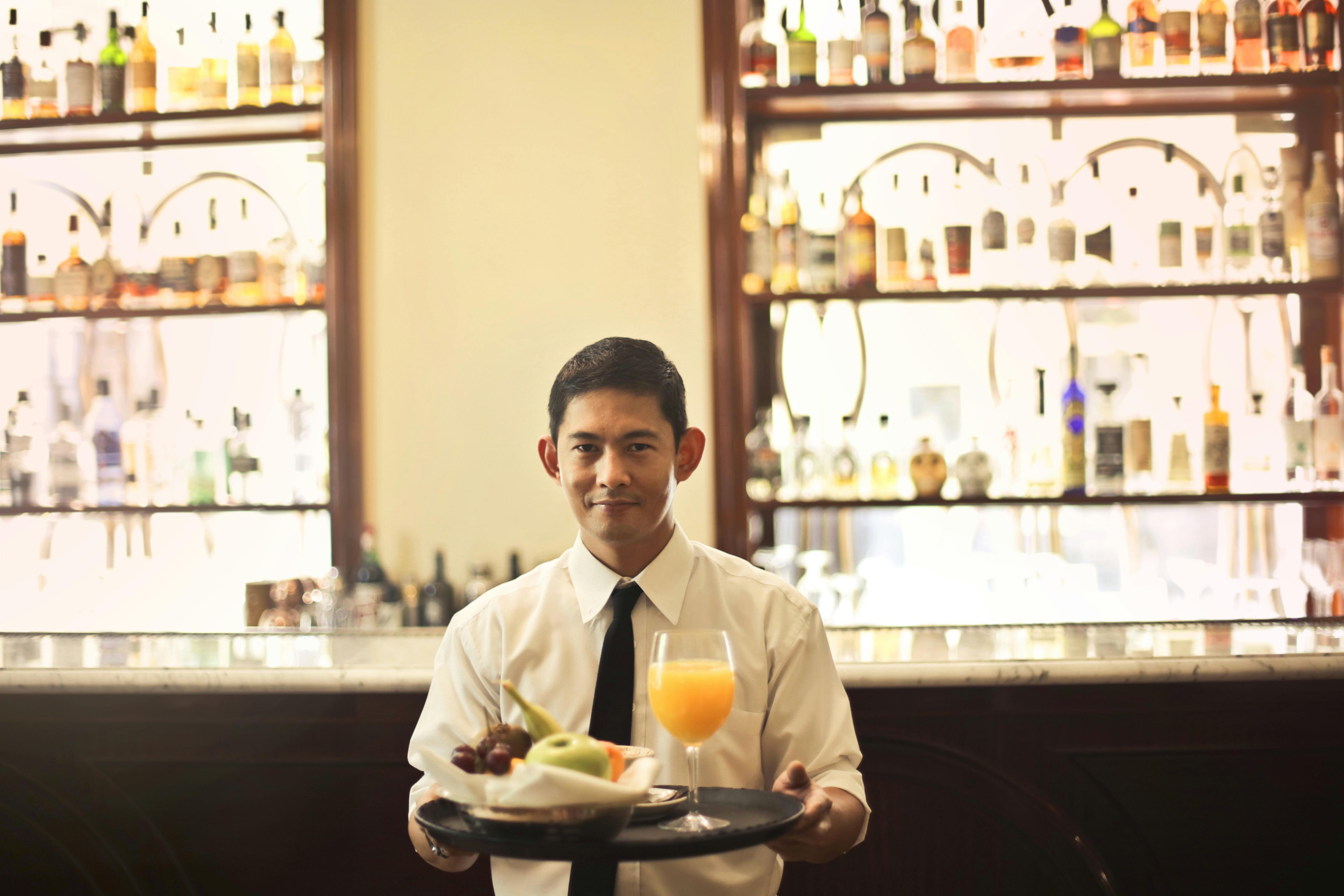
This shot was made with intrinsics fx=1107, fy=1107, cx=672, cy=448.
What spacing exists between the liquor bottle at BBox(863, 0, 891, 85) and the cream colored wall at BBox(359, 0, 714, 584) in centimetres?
44

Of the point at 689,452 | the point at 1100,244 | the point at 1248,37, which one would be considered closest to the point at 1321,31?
the point at 1248,37

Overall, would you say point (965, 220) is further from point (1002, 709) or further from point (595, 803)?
point (595, 803)

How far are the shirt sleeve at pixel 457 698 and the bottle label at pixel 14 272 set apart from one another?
2335mm

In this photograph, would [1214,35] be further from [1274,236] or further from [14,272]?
[14,272]

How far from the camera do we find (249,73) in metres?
2.97

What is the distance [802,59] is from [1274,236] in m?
1.28

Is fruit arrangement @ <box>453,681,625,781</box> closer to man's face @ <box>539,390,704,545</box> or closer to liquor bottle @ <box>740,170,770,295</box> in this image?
man's face @ <box>539,390,704,545</box>

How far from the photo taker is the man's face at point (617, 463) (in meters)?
1.28

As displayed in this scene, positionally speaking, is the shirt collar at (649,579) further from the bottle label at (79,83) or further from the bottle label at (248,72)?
the bottle label at (79,83)

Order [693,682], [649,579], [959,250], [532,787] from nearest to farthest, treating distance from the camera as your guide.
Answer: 1. [532,787]
2. [693,682]
3. [649,579]
4. [959,250]

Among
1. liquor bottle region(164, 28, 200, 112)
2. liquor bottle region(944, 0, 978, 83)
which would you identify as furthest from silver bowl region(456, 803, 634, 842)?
liquor bottle region(164, 28, 200, 112)

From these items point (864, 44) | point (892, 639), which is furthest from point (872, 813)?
point (864, 44)

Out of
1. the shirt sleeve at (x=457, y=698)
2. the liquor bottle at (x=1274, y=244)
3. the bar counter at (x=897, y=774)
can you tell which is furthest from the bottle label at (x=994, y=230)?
the shirt sleeve at (x=457, y=698)

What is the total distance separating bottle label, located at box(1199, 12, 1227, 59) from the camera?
2.82 m
